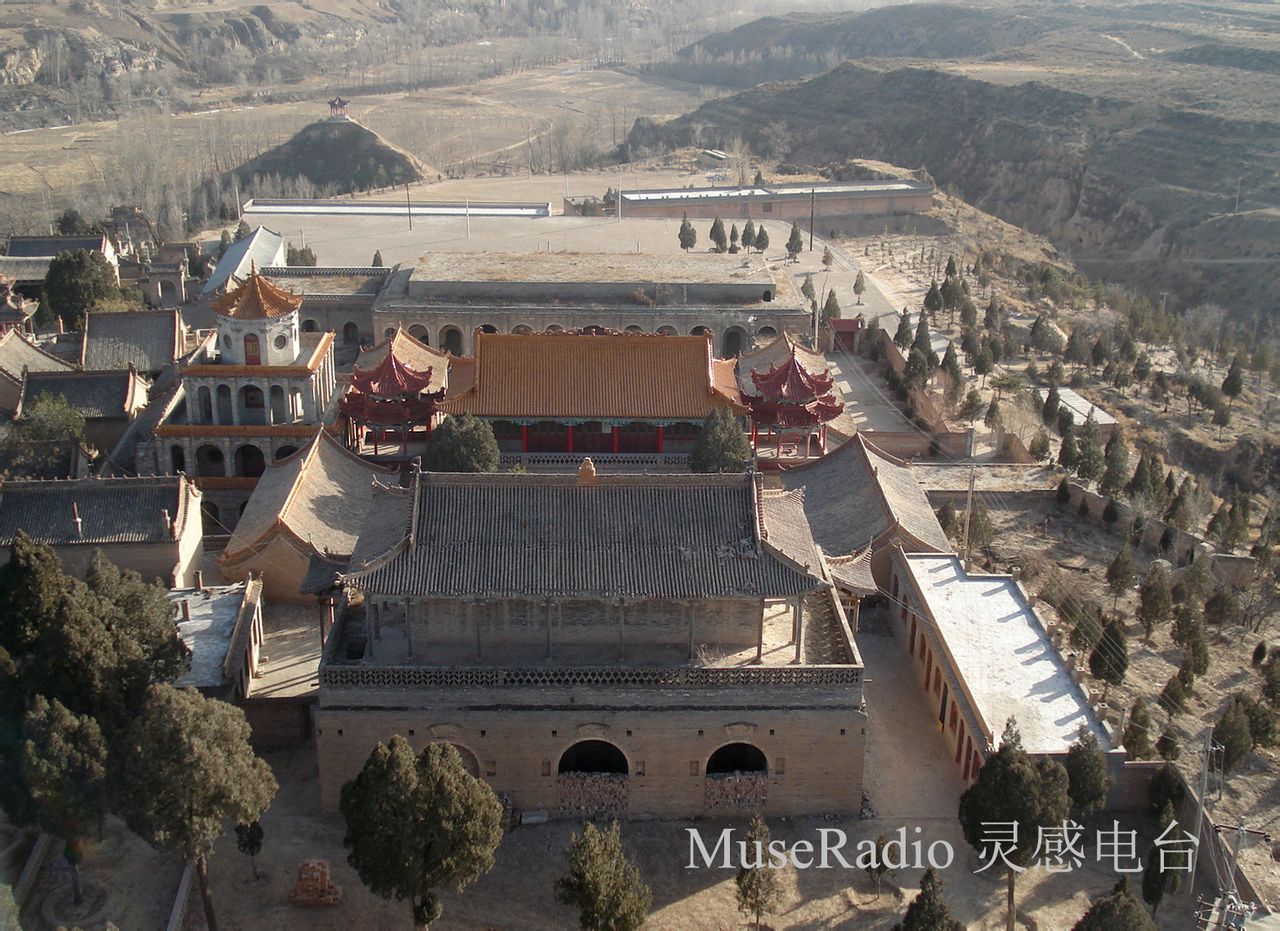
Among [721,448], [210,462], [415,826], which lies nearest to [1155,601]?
[721,448]

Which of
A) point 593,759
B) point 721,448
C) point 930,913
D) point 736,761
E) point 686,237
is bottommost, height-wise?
point 736,761

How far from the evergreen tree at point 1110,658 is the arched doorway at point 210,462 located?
26.6m

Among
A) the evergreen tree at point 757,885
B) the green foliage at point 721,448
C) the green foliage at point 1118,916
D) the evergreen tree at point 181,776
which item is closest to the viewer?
the green foliage at point 1118,916

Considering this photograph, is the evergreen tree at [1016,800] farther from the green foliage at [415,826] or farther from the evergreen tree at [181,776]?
the evergreen tree at [181,776]

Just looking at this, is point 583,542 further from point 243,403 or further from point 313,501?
point 243,403

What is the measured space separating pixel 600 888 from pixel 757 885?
2.91m

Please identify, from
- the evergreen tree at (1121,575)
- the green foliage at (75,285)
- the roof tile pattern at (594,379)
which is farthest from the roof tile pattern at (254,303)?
the evergreen tree at (1121,575)

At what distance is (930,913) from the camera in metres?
19.4

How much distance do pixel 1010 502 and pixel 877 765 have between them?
60.1ft

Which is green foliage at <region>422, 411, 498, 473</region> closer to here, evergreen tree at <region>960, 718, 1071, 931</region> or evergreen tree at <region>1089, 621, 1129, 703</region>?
evergreen tree at <region>1089, 621, 1129, 703</region>

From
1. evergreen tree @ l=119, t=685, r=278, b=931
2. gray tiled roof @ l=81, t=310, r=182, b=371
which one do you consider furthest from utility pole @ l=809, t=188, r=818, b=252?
evergreen tree @ l=119, t=685, r=278, b=931

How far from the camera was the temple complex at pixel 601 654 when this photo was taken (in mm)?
23766

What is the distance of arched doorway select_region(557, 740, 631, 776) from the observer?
80.6 feet

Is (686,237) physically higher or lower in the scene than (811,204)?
lower
